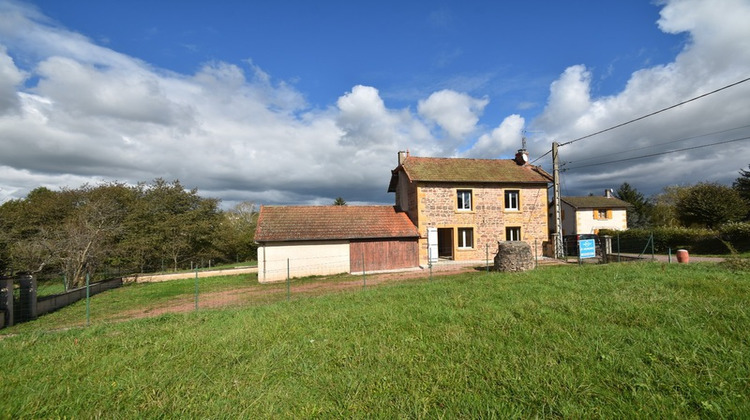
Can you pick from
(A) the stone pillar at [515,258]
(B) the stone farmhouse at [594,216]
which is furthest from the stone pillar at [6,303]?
(B) the stone farmhouse at [594,216]

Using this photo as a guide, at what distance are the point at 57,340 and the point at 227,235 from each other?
25512 millimetres

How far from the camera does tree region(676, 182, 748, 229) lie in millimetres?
25109

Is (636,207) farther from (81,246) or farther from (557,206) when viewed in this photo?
(81,246)

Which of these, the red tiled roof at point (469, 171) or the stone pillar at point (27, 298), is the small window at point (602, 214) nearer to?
the red tiled roof at point (469, 171)

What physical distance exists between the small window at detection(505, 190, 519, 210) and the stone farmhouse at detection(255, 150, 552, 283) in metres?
0.06

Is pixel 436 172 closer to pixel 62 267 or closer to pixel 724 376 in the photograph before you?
pixel 724 376

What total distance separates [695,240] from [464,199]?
16.0 meters

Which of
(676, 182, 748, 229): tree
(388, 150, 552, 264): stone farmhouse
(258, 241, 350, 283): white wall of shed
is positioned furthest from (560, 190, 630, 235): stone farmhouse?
(258, 241, 350, 283): white wall of shed

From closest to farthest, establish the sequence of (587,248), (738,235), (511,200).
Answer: (587,248), (738,235), (511,200)

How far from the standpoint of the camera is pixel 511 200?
2164 cm

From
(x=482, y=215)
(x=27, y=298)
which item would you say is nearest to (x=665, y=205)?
(x=482, y=215)

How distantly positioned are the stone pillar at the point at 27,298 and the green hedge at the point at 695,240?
27.0 metres

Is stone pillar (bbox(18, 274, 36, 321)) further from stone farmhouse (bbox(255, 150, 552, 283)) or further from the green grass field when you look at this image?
stone farmhouse (bbox(255, 150, 552, 283))

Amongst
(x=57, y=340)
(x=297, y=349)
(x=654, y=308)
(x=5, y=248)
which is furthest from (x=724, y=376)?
(x=5, y=248)
